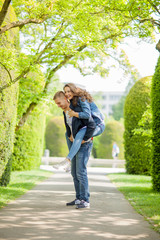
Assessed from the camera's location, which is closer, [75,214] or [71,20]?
[75,214]

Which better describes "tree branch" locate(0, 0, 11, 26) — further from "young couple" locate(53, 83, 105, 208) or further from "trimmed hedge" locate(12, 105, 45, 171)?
"trimmed hedge" locate(12, 105, 45, 171)

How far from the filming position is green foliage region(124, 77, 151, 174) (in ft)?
52.6

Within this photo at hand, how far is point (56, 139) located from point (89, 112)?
77.9 feet

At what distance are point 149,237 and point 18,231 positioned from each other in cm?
158

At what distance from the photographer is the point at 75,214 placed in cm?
508

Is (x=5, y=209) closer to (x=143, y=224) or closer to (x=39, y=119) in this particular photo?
(x=143, y=224)

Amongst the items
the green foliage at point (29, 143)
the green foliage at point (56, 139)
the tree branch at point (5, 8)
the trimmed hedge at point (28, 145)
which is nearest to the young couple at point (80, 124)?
the tree branch at point (5, 8)

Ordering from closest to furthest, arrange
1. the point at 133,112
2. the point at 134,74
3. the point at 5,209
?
the point at 5,209
the point at 134,74
the point at 133,112

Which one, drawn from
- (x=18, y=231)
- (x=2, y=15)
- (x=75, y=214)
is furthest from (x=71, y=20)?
(x=18, y=231)

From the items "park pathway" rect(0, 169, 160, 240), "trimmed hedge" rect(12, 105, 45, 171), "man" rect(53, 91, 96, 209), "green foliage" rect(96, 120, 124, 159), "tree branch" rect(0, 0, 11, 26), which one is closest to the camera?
"park pathway" rect(0, 169, 160, 240)

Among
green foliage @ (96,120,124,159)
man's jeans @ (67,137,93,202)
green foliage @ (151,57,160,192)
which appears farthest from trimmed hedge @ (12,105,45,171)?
green foliage @ (96,120,124,159)

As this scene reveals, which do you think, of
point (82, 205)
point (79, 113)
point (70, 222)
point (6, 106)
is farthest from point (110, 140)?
point (70, 222)

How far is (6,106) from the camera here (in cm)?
809

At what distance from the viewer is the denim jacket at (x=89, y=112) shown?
17.7 ft
